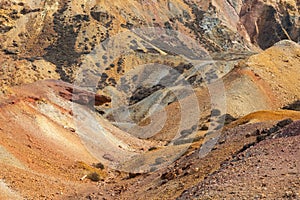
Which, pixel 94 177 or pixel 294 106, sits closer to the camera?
pixel 94 177

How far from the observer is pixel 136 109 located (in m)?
75.9

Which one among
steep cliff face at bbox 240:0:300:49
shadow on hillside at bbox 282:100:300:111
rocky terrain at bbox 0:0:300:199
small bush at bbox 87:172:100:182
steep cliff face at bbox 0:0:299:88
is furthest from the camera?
steep cliff face at bbox 240:0:300:49

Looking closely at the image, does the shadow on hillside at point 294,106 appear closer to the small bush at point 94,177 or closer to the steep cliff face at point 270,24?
the small bush at point 94,177

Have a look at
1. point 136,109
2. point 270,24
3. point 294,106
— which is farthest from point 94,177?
point 270,24

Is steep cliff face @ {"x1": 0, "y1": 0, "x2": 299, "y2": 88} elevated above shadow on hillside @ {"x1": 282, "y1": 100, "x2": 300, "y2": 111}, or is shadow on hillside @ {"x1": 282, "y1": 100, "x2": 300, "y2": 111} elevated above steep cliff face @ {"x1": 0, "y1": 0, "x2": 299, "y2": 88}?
shadow on hillside @ {"x1": 282, "y1": 100, "x2": 300, "y2": 111}

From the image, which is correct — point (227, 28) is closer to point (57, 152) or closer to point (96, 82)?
point (96, 82)

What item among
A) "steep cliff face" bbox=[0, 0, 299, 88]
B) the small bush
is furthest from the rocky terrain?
"steep cliff face" bbox=[0, 0, 299, 88]

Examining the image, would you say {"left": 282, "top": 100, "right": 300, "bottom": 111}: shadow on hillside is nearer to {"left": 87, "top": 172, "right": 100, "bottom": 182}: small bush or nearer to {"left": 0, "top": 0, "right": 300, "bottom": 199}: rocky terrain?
{"left": 0, "top": 0, "right": 300, "bottom": 199}: rocky terrain

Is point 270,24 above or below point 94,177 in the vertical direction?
below

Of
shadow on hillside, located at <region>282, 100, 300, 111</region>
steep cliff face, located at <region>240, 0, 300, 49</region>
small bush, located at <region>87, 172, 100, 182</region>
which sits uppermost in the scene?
small bush, located at <region>87, 172, 100, 182</region>

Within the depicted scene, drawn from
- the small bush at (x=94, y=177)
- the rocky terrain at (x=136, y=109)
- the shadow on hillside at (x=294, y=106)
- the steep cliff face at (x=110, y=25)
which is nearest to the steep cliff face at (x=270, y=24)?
the steep cliff face at (x=110, y=25)

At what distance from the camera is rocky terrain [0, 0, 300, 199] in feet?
61.4

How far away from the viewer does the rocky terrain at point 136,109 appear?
61.4 ft

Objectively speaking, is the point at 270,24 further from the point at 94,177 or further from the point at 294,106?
the point at 94,177
